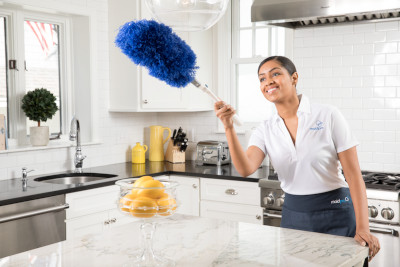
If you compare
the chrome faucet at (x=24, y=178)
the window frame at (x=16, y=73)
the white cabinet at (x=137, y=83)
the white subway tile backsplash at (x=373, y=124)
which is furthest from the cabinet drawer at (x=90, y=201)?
the white subway tile backsplash at (x=373, y=124)

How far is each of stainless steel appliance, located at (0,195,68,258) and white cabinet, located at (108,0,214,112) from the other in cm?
135

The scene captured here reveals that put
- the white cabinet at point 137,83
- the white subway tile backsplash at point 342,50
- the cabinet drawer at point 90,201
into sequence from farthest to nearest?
the white cabinet at point 137,83
the white subway tile backsplash at point 342,50
the cabinet drawer at point 90,201

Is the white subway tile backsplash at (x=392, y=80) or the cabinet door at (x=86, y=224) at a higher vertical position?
the white subway tile backsplash at (x=392, y=80)

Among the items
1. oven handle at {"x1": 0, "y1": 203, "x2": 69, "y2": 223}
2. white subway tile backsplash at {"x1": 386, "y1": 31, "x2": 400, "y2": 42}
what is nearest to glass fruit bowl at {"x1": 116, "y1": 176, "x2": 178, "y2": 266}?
oven handle at {"x1": 0, "y1": 203, "x2": 69, "y2": 223}

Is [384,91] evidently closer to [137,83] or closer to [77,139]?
[137,83]

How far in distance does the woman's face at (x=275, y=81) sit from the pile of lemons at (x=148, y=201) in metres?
0.94

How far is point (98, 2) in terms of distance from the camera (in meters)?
4.31

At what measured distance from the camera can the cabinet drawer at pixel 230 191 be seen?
3766 mm

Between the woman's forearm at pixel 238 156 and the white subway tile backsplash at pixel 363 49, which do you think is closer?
the woman's forearm at pixel 238 156

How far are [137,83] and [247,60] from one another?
107 cm

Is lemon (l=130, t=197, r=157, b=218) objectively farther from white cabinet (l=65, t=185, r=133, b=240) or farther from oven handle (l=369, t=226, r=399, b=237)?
oven handle (l=369, t=226, r=399, b=237)

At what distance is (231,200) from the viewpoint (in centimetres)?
388

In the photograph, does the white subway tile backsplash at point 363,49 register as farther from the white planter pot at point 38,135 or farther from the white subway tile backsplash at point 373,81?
the white planter pot at point 38,135

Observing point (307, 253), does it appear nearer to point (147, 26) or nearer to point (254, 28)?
point (147, 26)
